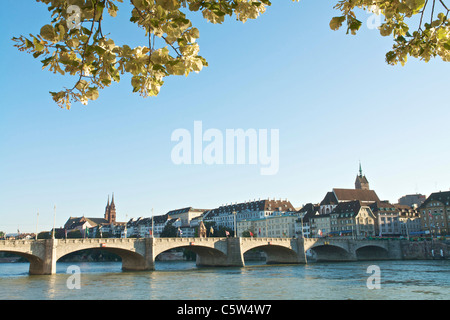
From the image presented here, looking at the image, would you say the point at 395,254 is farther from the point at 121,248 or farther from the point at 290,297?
the point at 290,297

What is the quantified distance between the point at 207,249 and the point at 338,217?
49.1 meters

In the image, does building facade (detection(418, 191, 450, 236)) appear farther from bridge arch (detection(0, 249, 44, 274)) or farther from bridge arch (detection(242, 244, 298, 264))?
bridge arch (detection(0, 249, 44, 274))

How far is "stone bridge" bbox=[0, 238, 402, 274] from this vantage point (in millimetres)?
48312

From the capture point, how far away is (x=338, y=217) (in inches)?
4011

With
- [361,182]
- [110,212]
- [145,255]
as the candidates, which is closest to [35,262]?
[145,255]

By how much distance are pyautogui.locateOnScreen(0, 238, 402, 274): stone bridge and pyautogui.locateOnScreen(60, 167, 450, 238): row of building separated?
11476 millimetres

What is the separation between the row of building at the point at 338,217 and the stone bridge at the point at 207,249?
11.5 metres

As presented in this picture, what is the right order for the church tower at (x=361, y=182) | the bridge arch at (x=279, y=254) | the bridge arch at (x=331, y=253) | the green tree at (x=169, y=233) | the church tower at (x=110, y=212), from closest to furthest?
the bridge arch at (x=279, y=254) → the bridge arch at (x=331, y=253) → the green tree at (x=169, y=233) → the church tower at (x=361, y=182) → the church tower at (x=110, y=212)

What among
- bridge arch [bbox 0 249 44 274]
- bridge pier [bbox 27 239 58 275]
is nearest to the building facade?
bridge pier [bbox 27 239 58 275]

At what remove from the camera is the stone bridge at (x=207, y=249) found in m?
48.3

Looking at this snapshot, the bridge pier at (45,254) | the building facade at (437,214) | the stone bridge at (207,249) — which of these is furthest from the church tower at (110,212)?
the bridge pier at (45,254)

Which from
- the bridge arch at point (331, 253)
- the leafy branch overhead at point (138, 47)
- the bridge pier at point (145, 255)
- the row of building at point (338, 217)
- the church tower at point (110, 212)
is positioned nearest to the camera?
the leafy branch overhead at point (138, 47)

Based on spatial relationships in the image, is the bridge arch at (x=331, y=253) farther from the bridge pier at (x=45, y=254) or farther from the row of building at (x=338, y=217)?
the bridge pier at (x=45, y=254)

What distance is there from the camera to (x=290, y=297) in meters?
28.7
